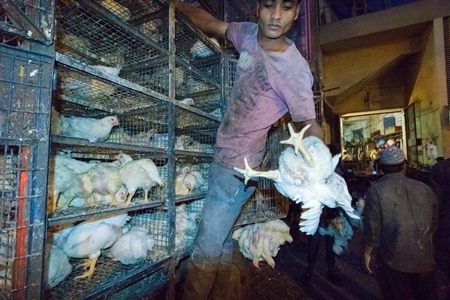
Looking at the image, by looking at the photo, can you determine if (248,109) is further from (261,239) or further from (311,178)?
(261,239)

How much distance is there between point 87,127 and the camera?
7.93ft

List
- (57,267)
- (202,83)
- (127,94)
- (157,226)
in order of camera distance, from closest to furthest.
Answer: (57,267), (127,94), (157,226), (202,83)

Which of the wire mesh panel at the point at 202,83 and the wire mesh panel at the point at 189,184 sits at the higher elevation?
the wire mesh panel at the point at 202,83

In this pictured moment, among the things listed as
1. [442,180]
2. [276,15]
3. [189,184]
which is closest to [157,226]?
[189,184]

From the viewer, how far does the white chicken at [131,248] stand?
214 centimetres

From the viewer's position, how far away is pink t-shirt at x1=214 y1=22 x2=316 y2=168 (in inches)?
69.1

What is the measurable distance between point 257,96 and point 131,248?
1762 millimetres

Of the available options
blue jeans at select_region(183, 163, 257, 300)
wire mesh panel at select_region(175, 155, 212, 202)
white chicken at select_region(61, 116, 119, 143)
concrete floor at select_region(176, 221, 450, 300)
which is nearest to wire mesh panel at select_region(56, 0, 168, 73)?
white chicken at select_region(61, 116, 119, 143)

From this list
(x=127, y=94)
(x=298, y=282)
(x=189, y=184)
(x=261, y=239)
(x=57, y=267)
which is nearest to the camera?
(x=57, y=267)

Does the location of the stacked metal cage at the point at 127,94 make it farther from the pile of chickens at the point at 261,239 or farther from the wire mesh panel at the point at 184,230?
the pile of chickens at the point at 261,239

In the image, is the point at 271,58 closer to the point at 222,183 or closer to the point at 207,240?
A: the point at 222,183

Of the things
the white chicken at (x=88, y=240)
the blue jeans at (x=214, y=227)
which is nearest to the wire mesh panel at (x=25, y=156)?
the white chicken at (x=88, y=240)

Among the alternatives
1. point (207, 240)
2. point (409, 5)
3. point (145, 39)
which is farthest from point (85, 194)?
point (409, 5)

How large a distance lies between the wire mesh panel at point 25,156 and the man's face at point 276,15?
1452mm
